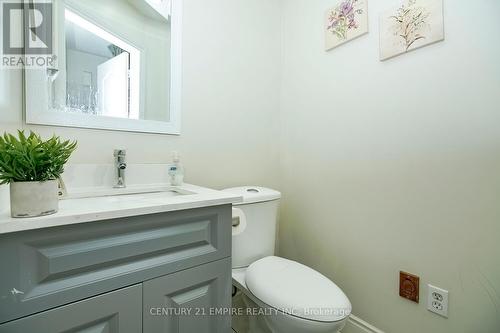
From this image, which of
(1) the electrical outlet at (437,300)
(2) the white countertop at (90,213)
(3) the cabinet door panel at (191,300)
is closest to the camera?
(2) the white countertop at (90,213)

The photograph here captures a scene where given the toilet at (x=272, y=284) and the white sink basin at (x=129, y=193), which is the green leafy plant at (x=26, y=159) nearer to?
the white sink basin at (x=129, y=193)

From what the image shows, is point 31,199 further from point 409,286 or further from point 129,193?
point 409,286

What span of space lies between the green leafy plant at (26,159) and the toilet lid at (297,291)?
80cm

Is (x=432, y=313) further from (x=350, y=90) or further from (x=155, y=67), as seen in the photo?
(x=155, y=67)

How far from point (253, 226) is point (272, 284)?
1.06 ft

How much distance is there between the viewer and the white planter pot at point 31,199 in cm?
52

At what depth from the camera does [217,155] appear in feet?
4.53

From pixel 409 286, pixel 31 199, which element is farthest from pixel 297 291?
pixel 31 199

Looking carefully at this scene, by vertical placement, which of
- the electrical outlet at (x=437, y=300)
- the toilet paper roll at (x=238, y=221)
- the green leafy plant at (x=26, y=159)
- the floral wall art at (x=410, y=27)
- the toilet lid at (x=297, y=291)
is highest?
the floral wall art at (x=410, y=27)

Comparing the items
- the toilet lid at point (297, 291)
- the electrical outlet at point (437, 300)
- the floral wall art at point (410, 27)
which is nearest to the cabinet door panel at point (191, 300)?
the toilet lid at point (297, 291)

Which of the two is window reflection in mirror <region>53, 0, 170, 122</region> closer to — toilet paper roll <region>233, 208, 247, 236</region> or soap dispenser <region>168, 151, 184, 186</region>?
soap dispenser <region>168, 151, 184, 186</region>

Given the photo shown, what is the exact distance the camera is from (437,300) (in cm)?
96

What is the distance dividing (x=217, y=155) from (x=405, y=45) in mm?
1031

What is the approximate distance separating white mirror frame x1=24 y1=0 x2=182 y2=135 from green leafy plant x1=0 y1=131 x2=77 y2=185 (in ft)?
1.38
